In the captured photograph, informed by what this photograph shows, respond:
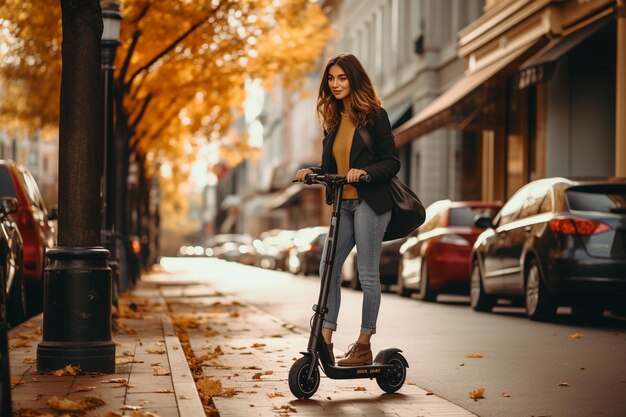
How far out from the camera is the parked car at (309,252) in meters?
34.6

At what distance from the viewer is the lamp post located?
13922mm

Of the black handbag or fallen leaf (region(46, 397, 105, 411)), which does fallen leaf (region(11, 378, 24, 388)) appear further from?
the black handbag

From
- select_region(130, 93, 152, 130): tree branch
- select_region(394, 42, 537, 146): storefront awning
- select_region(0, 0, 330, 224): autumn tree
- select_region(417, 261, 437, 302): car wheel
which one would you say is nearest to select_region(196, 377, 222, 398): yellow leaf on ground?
select_region(417, 261, 437, 302): car wheel

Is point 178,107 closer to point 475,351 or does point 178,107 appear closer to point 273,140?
point 475,351

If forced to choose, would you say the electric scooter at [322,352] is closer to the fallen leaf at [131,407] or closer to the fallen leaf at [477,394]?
the fallen leaf at [477,394]

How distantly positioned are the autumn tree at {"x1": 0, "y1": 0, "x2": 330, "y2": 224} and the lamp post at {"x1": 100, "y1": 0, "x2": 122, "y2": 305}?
20.8 ft

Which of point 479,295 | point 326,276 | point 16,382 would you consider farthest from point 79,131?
point 479,295

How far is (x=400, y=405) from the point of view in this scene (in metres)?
7.42

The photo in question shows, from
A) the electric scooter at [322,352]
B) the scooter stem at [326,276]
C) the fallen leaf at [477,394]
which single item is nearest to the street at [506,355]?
the fallen leaf at [477,394]


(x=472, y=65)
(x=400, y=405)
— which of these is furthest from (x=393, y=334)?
(x=472, y=65)

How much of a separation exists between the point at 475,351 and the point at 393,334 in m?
2.03

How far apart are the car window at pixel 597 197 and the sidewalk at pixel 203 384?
334 centimetres

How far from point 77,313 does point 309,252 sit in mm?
26481

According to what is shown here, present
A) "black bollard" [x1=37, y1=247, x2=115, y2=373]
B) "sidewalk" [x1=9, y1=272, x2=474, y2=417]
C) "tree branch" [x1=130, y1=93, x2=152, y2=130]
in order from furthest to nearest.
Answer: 1. "tree branch" [x1=130, y1=93, x2=152, y2=130]
2. "black bollard" [x1=37, y1=247, x2=115, y2=373]
3. "sidewalk" [x1=9, y1=272, x2=474, y2=417]
